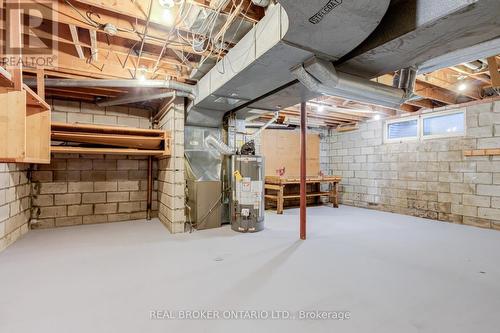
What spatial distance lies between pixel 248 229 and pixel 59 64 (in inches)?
123

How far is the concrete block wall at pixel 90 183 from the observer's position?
3889mm

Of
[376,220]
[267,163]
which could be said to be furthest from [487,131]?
[267,163]

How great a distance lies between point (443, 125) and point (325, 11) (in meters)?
4.68

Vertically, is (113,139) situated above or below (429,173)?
above

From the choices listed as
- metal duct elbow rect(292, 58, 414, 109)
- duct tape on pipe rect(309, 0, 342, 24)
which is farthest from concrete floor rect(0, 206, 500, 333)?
duct tape on pipe rect(309, 0, 342, 24)

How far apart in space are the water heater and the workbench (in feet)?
4.67

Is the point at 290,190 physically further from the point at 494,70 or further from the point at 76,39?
the point at 76,39

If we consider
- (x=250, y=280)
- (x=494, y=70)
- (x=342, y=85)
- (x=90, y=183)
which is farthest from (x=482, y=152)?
(x=90, y=183)

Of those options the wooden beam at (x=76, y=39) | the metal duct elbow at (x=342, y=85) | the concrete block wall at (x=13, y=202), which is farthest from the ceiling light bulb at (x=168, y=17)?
the concrete block wall at (x=13, y=202)

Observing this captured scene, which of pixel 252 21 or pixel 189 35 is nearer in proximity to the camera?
pixel 252 21

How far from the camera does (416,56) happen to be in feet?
5.91

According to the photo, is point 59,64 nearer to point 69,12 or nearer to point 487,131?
point 69,12

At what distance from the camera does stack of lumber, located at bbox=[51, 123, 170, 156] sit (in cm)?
311

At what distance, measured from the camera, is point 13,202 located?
3.11m
